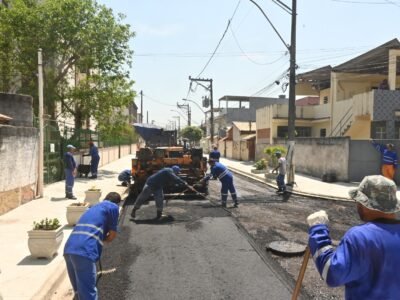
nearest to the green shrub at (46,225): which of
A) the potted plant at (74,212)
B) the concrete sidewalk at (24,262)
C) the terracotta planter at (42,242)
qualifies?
the terracotta planter at (42,242)

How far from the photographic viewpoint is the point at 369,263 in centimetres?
250

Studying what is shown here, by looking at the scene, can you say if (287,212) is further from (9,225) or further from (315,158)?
(315,158)

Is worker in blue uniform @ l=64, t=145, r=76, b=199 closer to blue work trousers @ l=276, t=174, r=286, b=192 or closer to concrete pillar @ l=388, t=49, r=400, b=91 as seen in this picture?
blue work trousers @ l=276, t=174, r=286, b=192

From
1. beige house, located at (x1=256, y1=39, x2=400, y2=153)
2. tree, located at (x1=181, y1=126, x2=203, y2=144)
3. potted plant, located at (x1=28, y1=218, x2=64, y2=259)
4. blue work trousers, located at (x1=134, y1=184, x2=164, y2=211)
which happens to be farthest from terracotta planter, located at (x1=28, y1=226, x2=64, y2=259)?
tree, located at (x1=181, y1=126, x2=203, y2=144)

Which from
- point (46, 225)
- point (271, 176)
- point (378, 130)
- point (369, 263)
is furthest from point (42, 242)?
point (378, 130)

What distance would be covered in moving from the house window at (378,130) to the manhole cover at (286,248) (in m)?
17.5

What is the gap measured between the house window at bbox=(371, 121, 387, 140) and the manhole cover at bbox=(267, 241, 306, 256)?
1752 centimetres

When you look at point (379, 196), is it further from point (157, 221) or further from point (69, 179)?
point (69, 179)

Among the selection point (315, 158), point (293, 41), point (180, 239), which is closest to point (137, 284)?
point (180, 239)

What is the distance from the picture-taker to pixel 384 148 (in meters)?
18.7

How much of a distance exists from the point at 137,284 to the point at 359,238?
4.18 m

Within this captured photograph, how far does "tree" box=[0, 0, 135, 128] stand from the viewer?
843 inches

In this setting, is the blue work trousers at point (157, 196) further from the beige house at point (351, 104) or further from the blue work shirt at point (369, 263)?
the beige house at point (351, 104)

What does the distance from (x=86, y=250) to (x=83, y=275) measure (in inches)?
10.5
